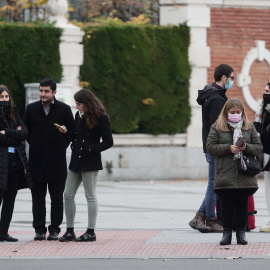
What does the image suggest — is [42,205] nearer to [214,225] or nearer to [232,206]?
[214,225]

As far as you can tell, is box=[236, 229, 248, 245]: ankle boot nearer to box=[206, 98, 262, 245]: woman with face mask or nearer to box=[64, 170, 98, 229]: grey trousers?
box=[206, 98, 262, 245]: woman with face mask

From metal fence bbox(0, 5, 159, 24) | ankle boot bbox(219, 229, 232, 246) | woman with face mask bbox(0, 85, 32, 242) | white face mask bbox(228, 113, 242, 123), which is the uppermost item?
metal fence bbox(0, 5, 159, 24)

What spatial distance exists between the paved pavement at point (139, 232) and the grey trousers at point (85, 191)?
291 millimetres

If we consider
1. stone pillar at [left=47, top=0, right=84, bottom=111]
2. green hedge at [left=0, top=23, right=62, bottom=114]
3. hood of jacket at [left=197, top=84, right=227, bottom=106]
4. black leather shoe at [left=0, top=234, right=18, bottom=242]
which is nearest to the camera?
black leather shoe at [left=0, top=234, right=18, bottom=242]

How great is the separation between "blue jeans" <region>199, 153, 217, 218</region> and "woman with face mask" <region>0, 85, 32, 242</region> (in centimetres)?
202

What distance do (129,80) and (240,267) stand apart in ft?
41.1

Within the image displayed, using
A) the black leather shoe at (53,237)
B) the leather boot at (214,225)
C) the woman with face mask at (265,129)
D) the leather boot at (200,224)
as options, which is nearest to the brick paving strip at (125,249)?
the black leather shoe at (53,237)

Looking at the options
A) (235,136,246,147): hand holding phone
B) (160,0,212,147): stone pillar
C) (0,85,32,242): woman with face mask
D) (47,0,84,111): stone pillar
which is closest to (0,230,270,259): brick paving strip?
(0,85,32,242): woman with face mask

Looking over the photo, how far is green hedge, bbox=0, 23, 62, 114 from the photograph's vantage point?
20500 millimetres

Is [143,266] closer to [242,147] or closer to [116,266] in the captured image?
[116,266]

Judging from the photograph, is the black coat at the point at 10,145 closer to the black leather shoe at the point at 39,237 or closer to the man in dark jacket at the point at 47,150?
the man in dark jacket at the point at 47,150

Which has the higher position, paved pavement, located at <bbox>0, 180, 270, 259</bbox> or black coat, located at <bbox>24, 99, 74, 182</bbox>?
black coat, located at <bbox>24, 99, 74, 182</bbox>

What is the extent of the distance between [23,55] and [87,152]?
9766 millimetres

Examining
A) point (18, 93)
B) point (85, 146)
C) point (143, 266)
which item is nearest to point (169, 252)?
point (143, 266)
